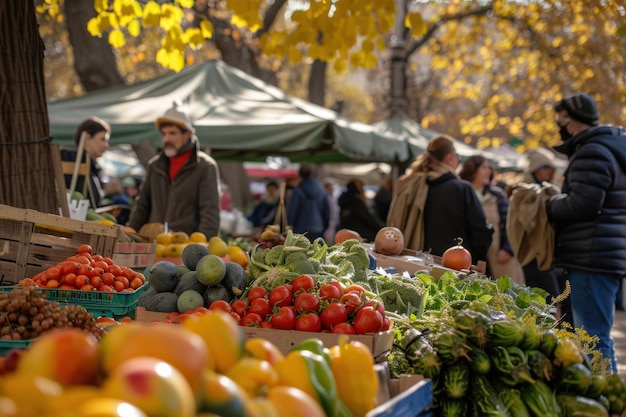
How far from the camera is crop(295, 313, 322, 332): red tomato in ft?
11.3

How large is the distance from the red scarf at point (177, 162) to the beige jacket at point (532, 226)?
299 cm

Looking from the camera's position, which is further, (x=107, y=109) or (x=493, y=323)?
(x=107, y=109)

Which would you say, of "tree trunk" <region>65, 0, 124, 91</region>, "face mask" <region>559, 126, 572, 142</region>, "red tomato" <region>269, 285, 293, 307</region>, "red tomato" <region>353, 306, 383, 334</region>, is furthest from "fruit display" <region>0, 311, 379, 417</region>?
"tree trunk" <region>65, 0, 124, 91</region>

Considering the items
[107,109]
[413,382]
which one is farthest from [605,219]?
[107,109]

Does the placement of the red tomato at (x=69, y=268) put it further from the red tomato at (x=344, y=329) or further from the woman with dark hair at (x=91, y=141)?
the woman with dark hair at (x=91, y=141)

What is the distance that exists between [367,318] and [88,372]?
5.85 ft

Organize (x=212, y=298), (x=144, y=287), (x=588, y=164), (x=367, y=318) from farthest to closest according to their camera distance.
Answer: (x=588, y=164) → (x=144, y=287) → (x=212, y=298) → (x=367, y=318)

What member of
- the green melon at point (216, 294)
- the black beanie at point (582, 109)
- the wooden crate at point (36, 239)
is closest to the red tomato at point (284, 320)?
the green melon at point (216, 294)


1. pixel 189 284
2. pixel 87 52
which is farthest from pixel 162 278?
pixel 87 52

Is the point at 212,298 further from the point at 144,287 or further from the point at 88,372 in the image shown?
the point at 88,372

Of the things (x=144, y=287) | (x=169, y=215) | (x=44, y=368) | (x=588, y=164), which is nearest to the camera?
(x=44, y=368)

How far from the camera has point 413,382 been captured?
9.43 feet

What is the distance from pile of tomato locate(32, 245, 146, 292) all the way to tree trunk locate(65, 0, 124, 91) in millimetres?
8829

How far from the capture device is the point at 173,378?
1596 millimetres
